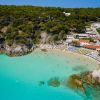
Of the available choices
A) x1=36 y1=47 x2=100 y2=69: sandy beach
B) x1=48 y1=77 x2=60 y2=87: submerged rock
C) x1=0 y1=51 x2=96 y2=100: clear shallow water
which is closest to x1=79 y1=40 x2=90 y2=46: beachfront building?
x1=36 y1=47 x2=100 y2=69: sandy beach

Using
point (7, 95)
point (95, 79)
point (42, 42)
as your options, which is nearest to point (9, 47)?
point (42, 42)

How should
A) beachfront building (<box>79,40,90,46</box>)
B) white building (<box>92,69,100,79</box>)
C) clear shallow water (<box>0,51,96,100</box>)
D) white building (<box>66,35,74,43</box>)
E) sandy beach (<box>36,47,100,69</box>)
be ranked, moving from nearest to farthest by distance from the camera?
clear shallow water (<box>0,51,96,100</box>)
white building (<box>92,69,100,79</box>)
sandy beach (<box>36,47,100,69</box>)
beachfront building (<box>79,40,90,46</box>)
white building (<box>66,35,74,43</box>)

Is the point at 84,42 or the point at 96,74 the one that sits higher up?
the point at 84,42

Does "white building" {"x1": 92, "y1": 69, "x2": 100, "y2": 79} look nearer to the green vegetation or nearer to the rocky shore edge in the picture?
the rocky shore edge

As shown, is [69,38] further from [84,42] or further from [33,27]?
[33,27]

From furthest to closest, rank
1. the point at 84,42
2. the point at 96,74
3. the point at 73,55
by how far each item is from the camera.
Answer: the point at 84,42 < the point at 73,55 < the point at 96,74

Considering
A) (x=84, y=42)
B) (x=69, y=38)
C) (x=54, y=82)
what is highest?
(x=69, y=38)

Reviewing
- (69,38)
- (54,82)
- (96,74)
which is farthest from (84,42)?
(54,82)

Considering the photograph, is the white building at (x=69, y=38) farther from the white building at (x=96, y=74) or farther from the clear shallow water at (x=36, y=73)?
the white building at (x=96, y=74)

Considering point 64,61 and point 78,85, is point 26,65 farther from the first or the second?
point 78,85

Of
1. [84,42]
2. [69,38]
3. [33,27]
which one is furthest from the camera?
[33,27]
